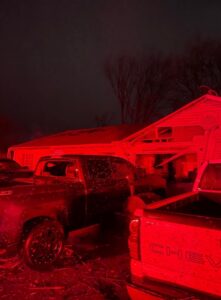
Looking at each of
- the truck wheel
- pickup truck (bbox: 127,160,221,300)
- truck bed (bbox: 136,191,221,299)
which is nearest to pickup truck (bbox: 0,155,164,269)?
the truck wheel

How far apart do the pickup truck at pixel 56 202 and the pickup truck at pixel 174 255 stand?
2.56 m

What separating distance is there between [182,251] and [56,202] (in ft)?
11.0

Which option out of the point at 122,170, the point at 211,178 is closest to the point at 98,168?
the point at 122,170

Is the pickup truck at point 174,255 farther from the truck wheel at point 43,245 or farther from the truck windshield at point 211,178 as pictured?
the truck wheel at point 43,245

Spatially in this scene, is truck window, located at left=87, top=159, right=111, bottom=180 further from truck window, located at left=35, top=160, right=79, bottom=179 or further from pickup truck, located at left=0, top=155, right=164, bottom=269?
truck window, located at left=35, top=160, right=79, bottom=179

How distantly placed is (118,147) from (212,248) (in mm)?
13271

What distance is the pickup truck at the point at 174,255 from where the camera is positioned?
3.05m

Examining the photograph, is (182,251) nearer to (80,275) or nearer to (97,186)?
(80,275)

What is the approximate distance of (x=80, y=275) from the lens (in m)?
5.58

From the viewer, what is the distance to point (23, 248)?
18.5 feet

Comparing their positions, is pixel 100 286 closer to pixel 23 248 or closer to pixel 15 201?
pixel 23 248

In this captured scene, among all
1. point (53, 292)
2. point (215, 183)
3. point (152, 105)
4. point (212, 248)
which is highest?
point (152, 105)

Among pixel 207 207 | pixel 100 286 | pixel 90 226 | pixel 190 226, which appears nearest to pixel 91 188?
pixel 90 226

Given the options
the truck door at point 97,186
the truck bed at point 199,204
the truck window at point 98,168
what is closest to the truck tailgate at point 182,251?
the truck bed at point 199,204
